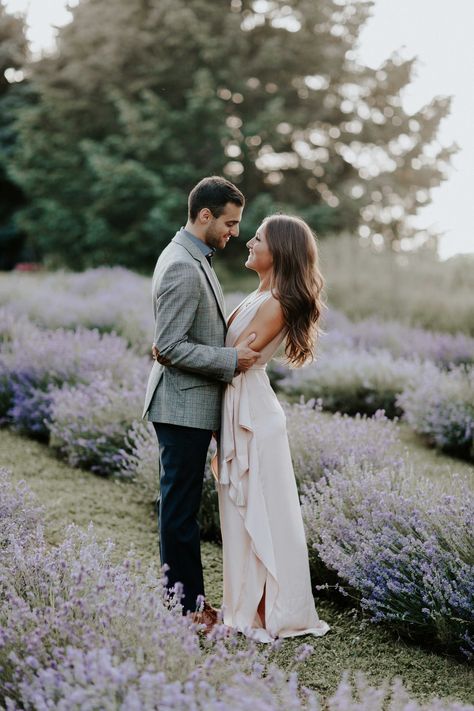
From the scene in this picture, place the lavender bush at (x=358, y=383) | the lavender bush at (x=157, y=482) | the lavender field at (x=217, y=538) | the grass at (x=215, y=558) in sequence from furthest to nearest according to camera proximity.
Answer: the lavender bush at (x=358, y=383)
the lavender bush at (x=157, y=482)
the grass at (x=215, y=558)
the lavender field at (x=217, y=538)

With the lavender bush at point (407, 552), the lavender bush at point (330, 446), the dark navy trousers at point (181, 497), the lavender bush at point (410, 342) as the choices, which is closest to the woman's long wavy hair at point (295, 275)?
the dark navy trousers at point (181, 497)

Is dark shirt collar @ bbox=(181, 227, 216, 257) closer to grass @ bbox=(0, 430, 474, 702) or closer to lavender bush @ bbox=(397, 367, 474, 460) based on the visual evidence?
grass @ bbox=(0, 430, 474, 702)

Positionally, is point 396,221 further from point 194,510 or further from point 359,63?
point 194,510

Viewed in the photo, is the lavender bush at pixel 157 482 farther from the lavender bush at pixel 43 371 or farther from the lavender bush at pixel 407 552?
the lavender bush at pixel 43 371

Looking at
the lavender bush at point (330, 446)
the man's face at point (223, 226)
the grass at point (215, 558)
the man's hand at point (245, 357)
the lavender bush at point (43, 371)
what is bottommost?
the grass at point (215, 558)

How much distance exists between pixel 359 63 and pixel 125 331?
14891 mm

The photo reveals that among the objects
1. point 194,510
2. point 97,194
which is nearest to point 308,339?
point 194,510

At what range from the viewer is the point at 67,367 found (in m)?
6.70

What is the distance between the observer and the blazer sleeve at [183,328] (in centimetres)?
313

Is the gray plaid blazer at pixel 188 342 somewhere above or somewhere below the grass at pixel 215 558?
above

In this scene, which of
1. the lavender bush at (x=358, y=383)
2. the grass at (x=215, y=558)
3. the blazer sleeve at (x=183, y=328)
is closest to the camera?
the grass at (x=215, y=558)

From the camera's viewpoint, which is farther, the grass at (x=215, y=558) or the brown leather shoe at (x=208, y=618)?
the brown leather shoe at (x=208, y=618)

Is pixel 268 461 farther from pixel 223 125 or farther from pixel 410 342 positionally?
pixel 223 125

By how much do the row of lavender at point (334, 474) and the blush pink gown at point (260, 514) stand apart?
23 centimetres
